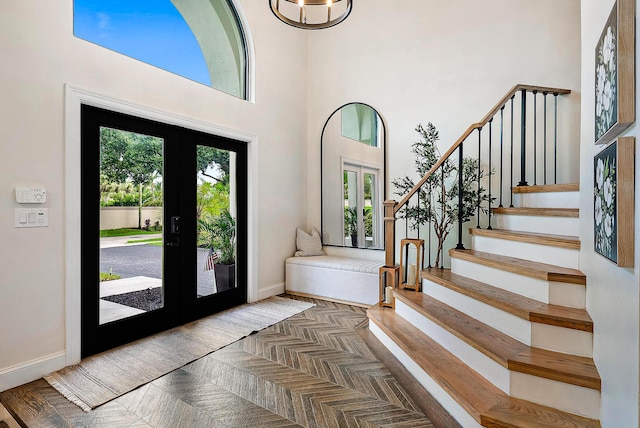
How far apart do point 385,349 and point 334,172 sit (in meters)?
2.96

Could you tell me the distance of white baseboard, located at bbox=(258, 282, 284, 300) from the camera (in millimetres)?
4875

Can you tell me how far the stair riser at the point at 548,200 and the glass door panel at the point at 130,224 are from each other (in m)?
3.89

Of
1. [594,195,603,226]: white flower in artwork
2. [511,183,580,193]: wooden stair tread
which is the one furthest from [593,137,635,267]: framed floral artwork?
[511,183,580,193]: wooden stair tread

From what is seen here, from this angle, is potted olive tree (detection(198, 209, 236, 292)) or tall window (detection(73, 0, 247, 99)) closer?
tall window (detection(73, 0, 247, 99))

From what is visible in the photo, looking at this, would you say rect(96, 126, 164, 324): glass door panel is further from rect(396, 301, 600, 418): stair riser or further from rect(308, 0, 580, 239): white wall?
rect(396, 301, 600, 418): stair riser

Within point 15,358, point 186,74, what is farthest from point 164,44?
point 15,358

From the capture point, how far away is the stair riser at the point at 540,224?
2797 millimetres

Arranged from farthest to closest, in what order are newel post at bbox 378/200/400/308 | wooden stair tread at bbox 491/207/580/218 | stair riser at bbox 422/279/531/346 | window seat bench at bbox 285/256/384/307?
window seat bench at bbox 285/256/384/307 < newel post at bbox 378/200/400/308 < wooden stair tread at bbox 491/207/580/218 < stair riser at bbox 422/279/531/346

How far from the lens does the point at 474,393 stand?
2.08m

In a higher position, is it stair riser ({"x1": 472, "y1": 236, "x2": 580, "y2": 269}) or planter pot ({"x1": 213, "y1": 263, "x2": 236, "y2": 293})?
stair riser ({"x1": 472, "y1": 236, "x2": 580, "y2": 269})

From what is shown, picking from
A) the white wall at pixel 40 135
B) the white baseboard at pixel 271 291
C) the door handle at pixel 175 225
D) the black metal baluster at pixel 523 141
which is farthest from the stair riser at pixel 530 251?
the white wall at pixel 40 135

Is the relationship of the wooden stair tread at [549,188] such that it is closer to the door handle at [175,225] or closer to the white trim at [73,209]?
the door handle at [175,225]

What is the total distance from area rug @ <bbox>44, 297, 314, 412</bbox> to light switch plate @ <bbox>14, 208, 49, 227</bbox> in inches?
46.9

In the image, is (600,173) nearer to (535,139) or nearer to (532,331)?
(532,331)
